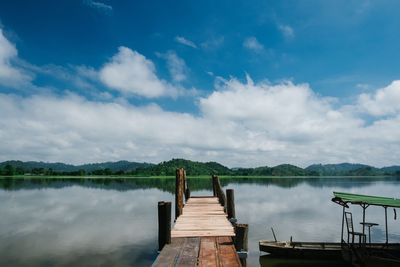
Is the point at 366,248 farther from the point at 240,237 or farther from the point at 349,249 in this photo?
the point at 240,237

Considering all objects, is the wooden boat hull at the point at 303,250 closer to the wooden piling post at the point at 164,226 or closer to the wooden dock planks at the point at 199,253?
the wooden dock planks at the point at 199,253

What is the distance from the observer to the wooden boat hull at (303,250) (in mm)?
19547

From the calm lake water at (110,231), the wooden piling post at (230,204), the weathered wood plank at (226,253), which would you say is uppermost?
the wooden piling post at (230,204)

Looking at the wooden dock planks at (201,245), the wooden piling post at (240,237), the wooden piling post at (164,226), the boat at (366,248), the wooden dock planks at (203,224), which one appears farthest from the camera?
the boat at (366,248)

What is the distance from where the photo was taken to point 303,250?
1964 cm

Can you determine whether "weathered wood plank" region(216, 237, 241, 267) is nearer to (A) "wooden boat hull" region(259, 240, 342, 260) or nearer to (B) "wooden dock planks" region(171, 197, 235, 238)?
(B) "wooden dock planks" region(171, 197, 235, 238)

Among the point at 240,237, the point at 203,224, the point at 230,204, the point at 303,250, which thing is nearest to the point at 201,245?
the point at 240,237

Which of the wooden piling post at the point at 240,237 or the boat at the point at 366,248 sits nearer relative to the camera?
the wooden piling post at the point at 240,237

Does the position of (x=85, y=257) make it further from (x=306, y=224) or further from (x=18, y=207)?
(x=18, y=207)

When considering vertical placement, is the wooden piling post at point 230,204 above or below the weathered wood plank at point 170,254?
above

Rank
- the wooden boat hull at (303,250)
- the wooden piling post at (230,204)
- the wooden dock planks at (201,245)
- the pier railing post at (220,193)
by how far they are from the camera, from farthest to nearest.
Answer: the wooden boat hull at (303,250) → the pier railing post at (220,193) → the wooden piling post at (230,204) → the wooden dock planks at (201,245)

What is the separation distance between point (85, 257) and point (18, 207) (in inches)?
1016

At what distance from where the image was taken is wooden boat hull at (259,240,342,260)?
64.1ft

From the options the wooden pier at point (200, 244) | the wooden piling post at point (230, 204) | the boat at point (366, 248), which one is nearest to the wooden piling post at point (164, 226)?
the wooden pier at point (200, 244)
